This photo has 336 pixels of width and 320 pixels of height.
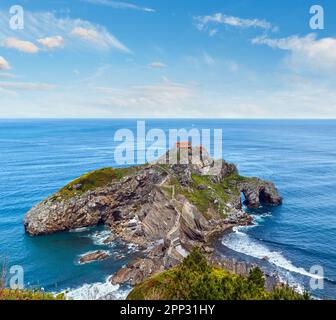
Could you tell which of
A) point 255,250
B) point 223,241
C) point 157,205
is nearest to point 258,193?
point 223,241

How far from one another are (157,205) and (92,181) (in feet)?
71.1

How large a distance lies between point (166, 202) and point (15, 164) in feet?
329

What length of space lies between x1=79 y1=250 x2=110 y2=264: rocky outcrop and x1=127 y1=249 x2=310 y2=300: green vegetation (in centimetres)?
2531

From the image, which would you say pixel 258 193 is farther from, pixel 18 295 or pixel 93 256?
pixel 18 295

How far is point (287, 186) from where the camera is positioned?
11481 cm

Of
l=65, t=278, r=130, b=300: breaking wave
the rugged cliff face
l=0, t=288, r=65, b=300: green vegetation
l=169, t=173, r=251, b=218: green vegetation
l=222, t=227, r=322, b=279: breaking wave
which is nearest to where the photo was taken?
l=0, t=288, r=65, b=300: green vegetation

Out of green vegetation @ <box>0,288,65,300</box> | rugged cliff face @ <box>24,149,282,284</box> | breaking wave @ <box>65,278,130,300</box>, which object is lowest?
breaking wave @ <box>65,278,130,300</box>

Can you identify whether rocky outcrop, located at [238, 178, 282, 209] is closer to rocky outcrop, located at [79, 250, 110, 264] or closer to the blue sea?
the blue sea

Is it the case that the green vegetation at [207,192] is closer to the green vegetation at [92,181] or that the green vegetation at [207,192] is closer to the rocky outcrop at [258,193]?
the rocky outcrop at [258,193]

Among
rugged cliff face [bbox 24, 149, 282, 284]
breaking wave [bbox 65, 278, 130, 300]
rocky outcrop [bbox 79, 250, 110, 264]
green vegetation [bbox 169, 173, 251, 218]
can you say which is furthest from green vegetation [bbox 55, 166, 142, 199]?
breaking wave [bbox 65, 278, 130, 300]

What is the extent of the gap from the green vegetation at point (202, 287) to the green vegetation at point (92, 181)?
4732cm

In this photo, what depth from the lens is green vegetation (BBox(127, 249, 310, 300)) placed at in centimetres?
2948
